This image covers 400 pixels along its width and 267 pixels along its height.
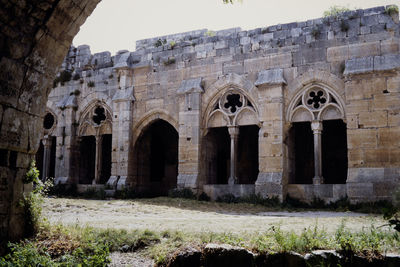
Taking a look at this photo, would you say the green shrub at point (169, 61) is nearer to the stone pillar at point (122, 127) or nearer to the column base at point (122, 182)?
the stone pillar at point (122, 127)

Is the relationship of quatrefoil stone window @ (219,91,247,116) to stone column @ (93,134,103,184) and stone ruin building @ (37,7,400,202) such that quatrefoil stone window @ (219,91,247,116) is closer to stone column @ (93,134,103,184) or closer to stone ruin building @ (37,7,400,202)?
stone ruin building @ (37,7,400,202)

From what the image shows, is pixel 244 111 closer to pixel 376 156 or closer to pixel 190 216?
pixel 376 156

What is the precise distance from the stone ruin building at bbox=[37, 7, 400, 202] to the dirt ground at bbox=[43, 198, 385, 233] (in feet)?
5.37

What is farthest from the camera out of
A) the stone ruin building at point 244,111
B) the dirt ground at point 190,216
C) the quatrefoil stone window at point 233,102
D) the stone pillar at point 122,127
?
the stone pillar at point 122,127

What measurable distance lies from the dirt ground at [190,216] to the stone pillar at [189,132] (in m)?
1.38

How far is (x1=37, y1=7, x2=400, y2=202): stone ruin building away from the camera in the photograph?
467 inches

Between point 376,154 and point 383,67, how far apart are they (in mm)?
2377

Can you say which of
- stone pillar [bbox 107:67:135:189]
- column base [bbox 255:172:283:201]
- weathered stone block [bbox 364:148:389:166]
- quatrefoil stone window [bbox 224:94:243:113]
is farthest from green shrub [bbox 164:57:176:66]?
weathered stone block [bbox 364:148:389:166]

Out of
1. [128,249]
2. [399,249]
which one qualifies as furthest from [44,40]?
[399,249]

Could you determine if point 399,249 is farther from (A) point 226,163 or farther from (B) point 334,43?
(A) point 226,163

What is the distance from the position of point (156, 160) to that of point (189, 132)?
12.1ft

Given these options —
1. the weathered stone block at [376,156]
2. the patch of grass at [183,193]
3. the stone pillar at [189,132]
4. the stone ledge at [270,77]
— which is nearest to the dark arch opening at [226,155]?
the stone pillar at [189,132]

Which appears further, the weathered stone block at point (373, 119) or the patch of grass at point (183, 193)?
Answer: the patch of grass at point (183, 193)

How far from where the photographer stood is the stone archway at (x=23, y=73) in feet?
17.5
